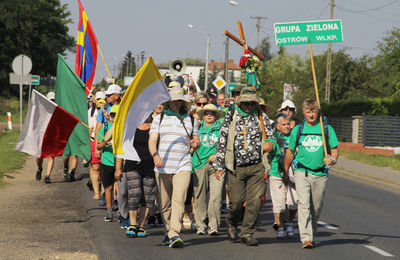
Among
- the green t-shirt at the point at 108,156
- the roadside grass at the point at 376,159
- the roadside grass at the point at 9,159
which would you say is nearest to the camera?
the green t-shirt at the point at 108,156

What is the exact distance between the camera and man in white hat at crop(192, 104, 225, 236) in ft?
29.8

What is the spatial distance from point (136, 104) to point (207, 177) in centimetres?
175

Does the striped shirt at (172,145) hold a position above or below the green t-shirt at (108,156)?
above

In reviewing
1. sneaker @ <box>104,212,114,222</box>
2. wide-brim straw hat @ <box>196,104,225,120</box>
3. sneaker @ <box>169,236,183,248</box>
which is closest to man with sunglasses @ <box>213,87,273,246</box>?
sneaker @ <box>169,236,183,248</box>

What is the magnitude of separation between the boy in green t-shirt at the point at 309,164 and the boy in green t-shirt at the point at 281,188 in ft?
2.64

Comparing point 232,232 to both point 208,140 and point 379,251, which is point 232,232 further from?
point 379,251

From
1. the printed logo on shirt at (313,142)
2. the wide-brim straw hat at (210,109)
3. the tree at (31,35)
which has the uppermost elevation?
the tree at (31,35)

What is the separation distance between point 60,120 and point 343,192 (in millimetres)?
8969

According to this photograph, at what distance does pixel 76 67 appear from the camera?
11906mm

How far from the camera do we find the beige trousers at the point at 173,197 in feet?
26.3

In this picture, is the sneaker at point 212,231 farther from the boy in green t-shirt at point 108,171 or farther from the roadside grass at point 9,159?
the roadside grass at point 9,159

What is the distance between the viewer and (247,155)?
8.28m

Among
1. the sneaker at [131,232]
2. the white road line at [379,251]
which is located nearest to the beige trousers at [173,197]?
the sneaker at [131,232]

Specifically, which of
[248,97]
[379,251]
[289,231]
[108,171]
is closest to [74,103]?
[108,171]
